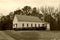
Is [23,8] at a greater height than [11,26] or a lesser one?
greater

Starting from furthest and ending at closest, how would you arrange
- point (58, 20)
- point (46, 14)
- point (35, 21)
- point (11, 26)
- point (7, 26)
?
1. point (46, 14)
2. point (58, 20)
3. point (35, 21)
4. point (11, 26)
5. point (7, 26)

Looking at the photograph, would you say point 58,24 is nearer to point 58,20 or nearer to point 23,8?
point 58,20

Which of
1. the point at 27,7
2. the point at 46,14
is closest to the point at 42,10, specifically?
the point at 46,14

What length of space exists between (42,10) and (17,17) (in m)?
17.2

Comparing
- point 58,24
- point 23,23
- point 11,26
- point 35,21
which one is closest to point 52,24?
point 58,24

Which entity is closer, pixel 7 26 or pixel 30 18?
pixel 7 26

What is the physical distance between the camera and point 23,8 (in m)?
68.1

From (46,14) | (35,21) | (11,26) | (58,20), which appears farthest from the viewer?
(46,14)

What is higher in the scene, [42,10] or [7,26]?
[42,10]

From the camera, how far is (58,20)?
60375 millimetres

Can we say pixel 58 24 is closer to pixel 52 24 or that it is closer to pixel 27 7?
pixel 52 24

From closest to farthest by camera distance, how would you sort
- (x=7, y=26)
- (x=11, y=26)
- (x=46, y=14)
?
1. (x=7, y=26)
2. (x=11, y=26)
3. (x=46, y=14)

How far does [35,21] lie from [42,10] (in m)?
12.1

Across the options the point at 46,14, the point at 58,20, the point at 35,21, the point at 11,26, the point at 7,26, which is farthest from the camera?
the point at 46,14
